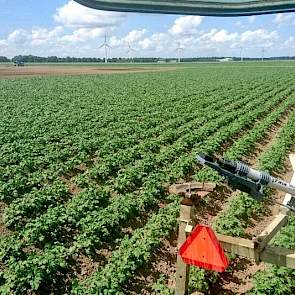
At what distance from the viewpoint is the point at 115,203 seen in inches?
308

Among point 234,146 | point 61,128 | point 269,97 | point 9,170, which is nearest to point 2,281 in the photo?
point 9,170

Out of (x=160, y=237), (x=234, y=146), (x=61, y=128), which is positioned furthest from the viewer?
(x=61, y=128)

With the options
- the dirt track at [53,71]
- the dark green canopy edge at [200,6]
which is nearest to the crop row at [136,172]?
the dark green canopy edge at [200,6]

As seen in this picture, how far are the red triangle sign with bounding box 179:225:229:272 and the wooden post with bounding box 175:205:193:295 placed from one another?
1.50ft

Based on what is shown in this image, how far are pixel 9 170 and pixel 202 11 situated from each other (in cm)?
828

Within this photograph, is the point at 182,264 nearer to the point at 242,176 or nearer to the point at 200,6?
the point at 242,176

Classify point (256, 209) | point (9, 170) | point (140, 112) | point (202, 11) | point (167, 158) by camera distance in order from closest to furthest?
point (202, 11)
point (256, 209)
point (9, 170)
point (167, 158)
point (140, 112)

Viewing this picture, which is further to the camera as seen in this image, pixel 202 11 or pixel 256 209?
pixel 256 209

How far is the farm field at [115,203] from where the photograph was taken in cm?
552

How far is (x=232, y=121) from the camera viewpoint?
17781mm

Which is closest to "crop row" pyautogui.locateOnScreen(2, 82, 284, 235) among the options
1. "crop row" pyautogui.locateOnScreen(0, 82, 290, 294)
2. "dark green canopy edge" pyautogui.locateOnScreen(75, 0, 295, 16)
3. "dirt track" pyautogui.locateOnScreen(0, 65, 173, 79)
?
"crop row" pyautogui.locateOnScreen(0, 82, 290, 294)

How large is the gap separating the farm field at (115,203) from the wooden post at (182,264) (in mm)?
1295

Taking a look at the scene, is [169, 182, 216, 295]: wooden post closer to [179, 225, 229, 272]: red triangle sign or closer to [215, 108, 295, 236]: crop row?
[179, 225, 229, 272]: red triangle sign

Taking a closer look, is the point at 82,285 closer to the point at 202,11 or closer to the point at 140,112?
the point at 202,11
